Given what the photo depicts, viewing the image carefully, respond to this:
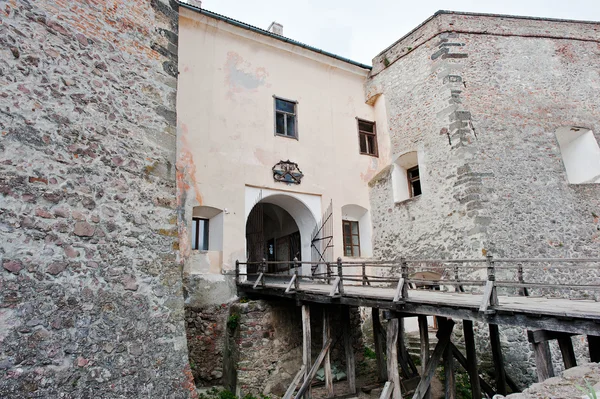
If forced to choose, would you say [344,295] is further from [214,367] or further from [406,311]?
[214,367]

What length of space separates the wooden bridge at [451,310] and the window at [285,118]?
351 centimetres

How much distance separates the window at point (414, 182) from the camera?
10.6m

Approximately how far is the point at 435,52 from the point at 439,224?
4.22 meters

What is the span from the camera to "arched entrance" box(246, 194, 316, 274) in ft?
30.9

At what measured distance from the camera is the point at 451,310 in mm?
4820

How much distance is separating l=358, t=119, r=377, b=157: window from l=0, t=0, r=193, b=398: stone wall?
7.42 m

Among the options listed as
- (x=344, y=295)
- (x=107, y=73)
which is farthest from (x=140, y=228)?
(x=344, y=295)

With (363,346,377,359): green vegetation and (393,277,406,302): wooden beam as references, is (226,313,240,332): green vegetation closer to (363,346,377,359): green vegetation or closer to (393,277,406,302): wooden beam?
(363,346,377,359): green vegetation

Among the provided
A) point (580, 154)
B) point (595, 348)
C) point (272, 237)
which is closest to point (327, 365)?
point (595, 348)

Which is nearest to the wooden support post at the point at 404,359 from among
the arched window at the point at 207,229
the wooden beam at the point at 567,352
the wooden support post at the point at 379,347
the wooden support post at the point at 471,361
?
the wooden support post at the point at 379,347

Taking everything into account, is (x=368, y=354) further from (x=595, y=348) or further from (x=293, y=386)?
(x=595, y=348)

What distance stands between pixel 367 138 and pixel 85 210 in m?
8.89

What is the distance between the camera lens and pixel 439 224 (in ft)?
29.8

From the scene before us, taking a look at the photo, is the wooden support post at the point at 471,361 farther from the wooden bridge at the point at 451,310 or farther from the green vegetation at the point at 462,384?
the green vegetation at the point at 462,384
